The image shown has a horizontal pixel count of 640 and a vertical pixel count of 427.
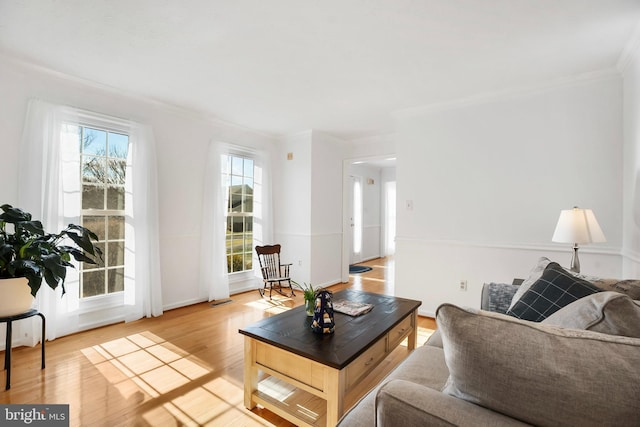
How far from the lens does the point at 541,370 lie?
2.22 ft

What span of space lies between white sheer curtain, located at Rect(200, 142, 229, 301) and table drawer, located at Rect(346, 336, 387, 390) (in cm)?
288

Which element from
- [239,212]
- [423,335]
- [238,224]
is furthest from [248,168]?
[423,335]

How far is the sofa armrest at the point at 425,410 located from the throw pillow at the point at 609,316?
1.26ft

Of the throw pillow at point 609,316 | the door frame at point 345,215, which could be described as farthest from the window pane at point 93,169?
the throw pillow at point 609,316

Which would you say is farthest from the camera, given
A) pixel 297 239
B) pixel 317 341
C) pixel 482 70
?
pixel 297 239

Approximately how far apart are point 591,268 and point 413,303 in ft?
5.84

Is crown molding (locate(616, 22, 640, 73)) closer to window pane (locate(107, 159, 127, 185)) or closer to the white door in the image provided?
window pane (locate(107, 159, 127, 185))

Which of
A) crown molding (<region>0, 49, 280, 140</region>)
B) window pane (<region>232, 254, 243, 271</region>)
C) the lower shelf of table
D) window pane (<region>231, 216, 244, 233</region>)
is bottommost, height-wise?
the lower shelf of table

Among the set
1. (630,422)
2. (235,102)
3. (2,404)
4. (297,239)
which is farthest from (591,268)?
(2,404)

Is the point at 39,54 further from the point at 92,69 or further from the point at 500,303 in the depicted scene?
the point at 500,303

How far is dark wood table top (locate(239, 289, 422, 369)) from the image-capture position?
5.38 ft

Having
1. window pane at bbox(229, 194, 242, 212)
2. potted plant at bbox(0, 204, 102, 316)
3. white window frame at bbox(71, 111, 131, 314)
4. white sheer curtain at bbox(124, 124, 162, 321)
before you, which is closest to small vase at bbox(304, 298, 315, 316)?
potted plant at bbox(0, 204, 102, 316)

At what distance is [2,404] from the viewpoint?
6.23ft

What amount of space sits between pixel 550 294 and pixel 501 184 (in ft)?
7.07
